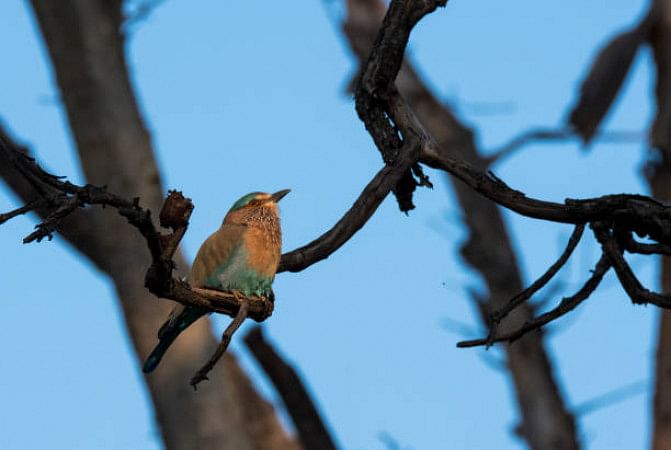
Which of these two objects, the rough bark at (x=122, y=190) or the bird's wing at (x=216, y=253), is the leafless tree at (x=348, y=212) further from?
the bird's wing at (x=216, y=253)

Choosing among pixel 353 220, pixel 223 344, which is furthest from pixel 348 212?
pixel 223 344

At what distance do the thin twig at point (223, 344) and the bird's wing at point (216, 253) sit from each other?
1211 millimetres

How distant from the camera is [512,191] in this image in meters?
3.76

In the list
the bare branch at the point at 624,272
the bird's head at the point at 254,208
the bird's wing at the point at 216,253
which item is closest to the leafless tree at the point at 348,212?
the bare branch at the point at 624,272

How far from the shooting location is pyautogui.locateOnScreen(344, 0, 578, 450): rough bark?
1005 cm

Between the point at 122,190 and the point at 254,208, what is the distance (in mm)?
3028

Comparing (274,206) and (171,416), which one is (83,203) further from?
(171,416)

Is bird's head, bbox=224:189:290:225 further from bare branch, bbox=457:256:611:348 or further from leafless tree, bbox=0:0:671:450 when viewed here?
bare branch, bbox=457:256:611:348

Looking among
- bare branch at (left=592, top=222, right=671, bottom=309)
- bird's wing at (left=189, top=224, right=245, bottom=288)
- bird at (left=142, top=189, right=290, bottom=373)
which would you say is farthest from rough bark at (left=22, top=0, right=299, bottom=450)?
bare branch at (left=592, top=222, right=671, bottom=309)

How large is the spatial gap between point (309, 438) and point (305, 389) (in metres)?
0.30

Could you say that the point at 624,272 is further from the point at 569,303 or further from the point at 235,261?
the point at 235,261

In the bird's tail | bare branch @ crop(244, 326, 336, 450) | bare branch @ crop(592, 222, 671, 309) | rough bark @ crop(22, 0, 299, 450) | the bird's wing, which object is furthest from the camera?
rough bark @ crop(22, 0, 299, 450)

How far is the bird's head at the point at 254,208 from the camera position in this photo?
17.6ft

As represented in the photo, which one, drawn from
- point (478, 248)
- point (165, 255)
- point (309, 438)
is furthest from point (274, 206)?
point (478, 248)
